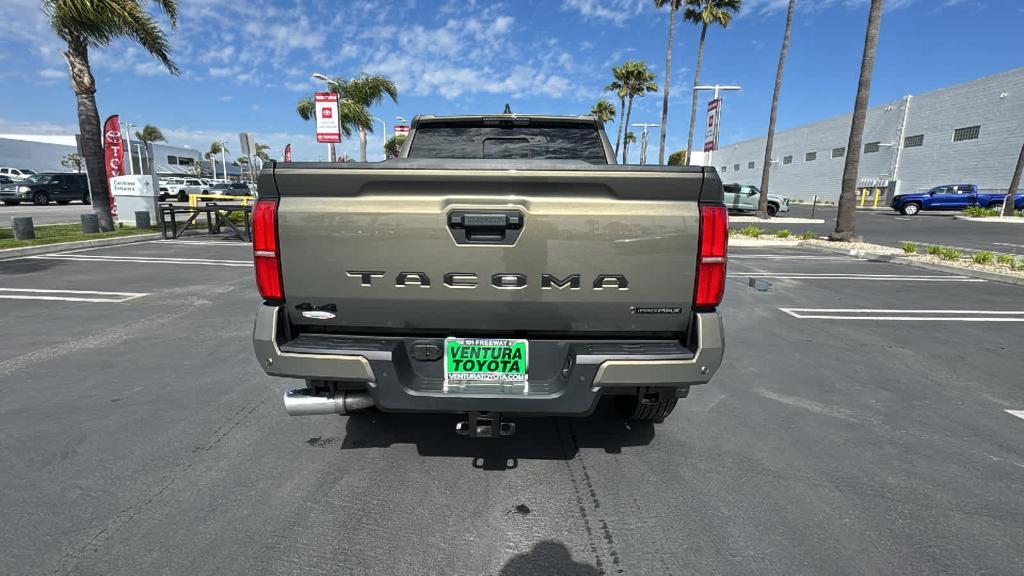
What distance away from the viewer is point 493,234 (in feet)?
7.34

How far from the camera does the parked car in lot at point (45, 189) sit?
25703 millimetres

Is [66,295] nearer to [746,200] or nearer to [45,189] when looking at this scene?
[45,189]

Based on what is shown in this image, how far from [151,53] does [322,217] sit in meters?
15.2

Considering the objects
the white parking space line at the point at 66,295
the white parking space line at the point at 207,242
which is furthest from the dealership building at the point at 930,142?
the white parking space line at the point at 66,295

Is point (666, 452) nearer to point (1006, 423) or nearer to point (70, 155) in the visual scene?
point (1006, 423)

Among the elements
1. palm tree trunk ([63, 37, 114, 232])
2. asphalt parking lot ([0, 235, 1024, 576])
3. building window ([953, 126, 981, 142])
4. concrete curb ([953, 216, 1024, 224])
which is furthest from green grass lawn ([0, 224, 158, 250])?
building window ([953, 126, 981, 142])

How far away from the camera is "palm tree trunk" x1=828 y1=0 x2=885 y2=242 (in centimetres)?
1294

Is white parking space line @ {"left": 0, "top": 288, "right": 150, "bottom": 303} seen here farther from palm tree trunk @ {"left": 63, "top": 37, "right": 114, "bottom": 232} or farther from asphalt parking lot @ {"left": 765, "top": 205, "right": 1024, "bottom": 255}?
asphalt parking lot @ {"left": 765, "top": 205, "right": 1024, "bottom": 255}

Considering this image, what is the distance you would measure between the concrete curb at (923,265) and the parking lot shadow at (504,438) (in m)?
9.48

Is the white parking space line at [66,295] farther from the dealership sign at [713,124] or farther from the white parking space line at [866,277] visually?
the dealership sign at [713,124]

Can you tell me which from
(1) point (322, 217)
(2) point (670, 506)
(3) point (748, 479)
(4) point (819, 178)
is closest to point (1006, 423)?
(3) point (748, 479)

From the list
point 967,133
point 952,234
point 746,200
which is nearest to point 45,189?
point 746,200

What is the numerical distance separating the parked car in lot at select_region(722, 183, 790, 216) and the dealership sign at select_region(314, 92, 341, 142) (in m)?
21.2

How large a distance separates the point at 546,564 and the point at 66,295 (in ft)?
26.1
